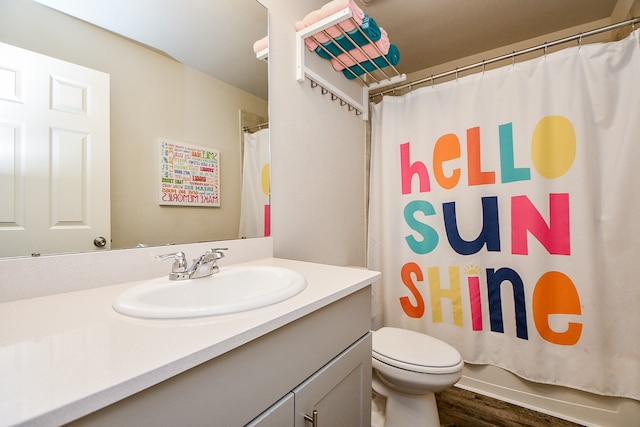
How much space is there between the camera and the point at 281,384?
0.58 m

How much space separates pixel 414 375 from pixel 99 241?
4.07ft

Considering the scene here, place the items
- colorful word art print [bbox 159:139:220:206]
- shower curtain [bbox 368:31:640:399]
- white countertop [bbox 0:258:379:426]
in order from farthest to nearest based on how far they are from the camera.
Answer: shower curtain [bbox 368:31:640:399], colorful word art print [bbox 159:139:220:206], white countertop [bbox 0:258:379:426]

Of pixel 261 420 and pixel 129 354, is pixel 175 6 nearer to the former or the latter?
pixel 129 354

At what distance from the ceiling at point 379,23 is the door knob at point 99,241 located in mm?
606

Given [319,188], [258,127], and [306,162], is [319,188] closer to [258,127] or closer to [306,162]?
[306,162]

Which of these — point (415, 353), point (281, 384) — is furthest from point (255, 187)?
point (415, 353)

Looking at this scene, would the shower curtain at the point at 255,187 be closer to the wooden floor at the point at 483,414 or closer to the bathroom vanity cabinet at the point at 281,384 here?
the bathroom vanity cabinet at the point at 281,384

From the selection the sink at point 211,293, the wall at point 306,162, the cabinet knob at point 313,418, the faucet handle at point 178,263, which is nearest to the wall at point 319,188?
the wall at point 306,162

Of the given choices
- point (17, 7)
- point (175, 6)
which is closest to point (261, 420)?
point (17, 7)

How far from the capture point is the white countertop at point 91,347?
0.31 metres

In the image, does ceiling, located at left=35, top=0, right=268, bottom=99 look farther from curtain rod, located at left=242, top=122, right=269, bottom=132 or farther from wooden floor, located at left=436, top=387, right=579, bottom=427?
wooden floor, located at left=436, top=387, right=579, bottom=427

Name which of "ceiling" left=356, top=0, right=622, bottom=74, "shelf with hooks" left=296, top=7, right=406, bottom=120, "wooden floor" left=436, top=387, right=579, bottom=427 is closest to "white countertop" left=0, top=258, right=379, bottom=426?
"shelf with hooks" left=296, top=7, right=406, bottom=120

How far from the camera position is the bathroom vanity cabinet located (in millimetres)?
404

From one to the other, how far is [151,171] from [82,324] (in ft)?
1.68
